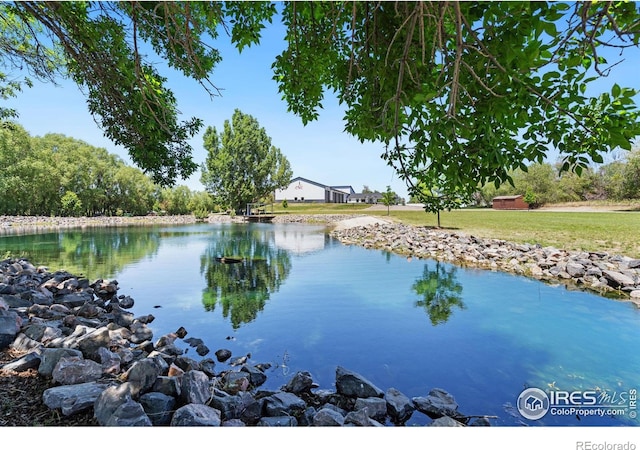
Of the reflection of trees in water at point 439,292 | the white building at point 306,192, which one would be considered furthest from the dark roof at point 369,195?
the reflection of trees in water at point 439,292

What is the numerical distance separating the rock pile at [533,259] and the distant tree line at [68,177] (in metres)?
7.93

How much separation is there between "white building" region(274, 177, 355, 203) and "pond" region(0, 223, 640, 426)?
8234 mm

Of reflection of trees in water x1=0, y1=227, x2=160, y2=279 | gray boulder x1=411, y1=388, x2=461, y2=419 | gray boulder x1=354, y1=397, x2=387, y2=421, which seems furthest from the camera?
reflection of trees in water x1=0, y1=227, x2=160, y2=279

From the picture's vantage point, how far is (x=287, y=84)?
2.65 m

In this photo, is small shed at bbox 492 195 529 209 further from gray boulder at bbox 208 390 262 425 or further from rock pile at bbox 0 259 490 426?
gray boulder at bbox 208 390 262 425

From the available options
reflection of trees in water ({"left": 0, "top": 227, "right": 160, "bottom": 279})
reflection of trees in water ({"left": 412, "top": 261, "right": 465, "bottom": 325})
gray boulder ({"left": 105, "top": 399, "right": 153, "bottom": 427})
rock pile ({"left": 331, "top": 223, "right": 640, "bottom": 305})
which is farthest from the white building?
gray boulder ({"left": 105, "top": 399, "right": 153, "bottom": 427})

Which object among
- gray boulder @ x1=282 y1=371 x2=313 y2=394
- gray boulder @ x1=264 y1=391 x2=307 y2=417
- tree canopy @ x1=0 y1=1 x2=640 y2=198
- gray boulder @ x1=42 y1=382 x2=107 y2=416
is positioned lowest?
gray boulder @ x1=282 y1=371 x2=313 y2=394

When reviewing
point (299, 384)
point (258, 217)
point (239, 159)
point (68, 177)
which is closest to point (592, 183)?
point (299, 384)

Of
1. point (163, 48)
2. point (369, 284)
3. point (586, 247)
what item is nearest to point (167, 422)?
point (163, 48)

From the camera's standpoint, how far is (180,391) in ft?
5.98

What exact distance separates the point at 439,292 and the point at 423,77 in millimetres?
4096

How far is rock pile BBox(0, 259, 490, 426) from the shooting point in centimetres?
159

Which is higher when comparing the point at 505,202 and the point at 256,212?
the point at 505,202

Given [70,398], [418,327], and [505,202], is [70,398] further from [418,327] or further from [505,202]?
[505,202]
